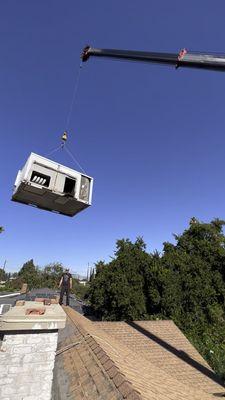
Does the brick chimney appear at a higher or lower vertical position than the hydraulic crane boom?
lower

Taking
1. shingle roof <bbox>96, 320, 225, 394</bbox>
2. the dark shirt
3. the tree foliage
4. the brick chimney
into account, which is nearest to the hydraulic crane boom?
the brick chimney

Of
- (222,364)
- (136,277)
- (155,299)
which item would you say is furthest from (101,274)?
(222,364)

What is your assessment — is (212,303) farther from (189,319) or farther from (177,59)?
(177,59)

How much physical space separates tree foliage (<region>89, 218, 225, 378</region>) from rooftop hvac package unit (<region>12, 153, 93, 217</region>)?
46.8ft

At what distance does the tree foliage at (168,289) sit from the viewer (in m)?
20.2

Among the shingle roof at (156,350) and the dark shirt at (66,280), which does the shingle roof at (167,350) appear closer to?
the shingle roof at (156,350)

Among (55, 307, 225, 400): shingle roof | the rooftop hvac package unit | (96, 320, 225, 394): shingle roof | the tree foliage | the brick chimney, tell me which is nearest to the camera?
the brick chimney

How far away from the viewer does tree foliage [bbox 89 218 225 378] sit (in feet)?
66.3

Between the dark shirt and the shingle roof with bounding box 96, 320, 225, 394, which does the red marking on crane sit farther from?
the shingle roof with bounding box 96, 320, 225, 394

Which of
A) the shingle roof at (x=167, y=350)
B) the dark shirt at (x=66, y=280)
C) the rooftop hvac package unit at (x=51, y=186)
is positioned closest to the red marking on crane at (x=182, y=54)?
the rooftop hvac package unit at (x=51, y=186)

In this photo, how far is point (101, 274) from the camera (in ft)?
76.7

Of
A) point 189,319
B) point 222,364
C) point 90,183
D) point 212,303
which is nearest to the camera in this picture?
point 90,183

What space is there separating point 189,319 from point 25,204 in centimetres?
1612

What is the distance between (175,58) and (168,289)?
16007 mm
